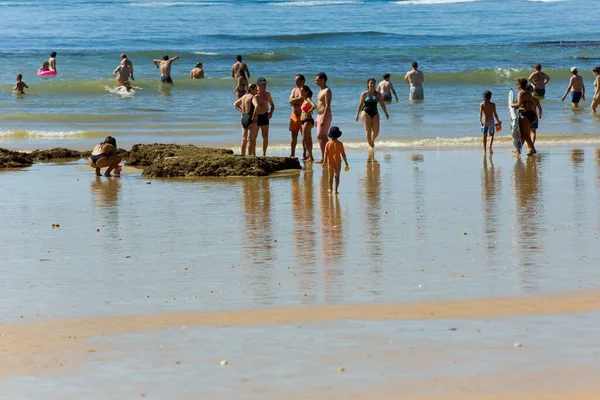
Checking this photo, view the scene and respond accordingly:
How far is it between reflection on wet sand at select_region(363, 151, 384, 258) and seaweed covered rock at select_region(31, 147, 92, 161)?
4960 millimetres

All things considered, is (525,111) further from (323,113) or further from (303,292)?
→ (303,292)

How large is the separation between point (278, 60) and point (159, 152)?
27920 millimetres

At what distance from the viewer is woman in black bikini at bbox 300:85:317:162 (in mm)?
15883

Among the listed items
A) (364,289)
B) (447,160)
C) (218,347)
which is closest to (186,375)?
(218,347)

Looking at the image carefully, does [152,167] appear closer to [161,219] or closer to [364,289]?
[161,219]

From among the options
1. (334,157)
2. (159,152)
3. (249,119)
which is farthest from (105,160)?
(334,157)

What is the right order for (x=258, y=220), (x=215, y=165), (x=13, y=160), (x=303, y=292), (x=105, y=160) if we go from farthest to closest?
(x=13, y=160) → (x=105, y=160) → (x=215, y=165) → (x=258, y=220) → (x=303, y=292)

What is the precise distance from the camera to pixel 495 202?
11617 mm

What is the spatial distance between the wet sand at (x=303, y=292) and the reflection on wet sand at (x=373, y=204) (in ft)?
0.14

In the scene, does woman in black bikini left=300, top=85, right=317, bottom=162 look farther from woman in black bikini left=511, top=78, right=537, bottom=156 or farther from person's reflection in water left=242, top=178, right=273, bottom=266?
woman in black bikini left=511, top=78, right=537, bottom=156

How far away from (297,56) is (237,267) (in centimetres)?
3764

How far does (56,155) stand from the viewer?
686 inches

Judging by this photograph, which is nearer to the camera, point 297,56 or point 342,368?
point 342,368

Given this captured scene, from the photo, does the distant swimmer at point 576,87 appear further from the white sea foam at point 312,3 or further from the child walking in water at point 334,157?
the white sea foam at point 312,3
